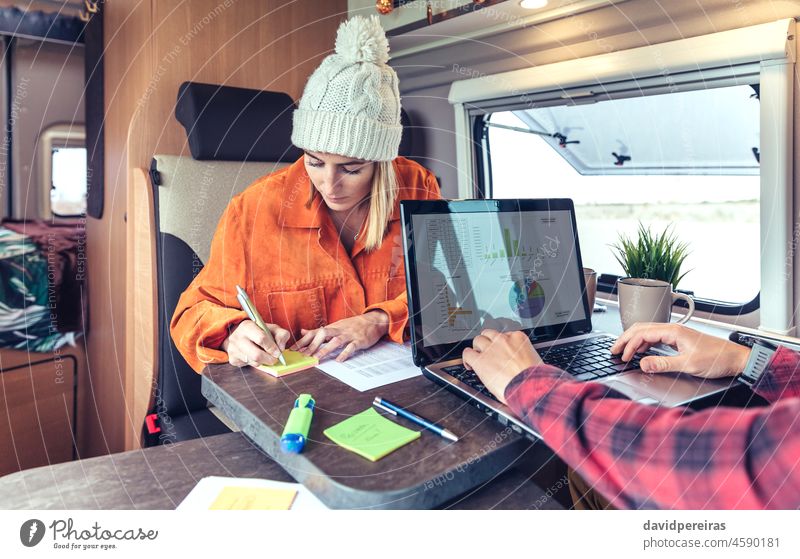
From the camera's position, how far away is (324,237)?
115 centimetres

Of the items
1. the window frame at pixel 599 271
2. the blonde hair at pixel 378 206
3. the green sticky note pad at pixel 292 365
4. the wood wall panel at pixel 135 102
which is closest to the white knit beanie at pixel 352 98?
the blonde hair at pixel 378 206

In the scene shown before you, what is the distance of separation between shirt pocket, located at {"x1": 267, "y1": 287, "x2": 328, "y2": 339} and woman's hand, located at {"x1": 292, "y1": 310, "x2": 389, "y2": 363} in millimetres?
188

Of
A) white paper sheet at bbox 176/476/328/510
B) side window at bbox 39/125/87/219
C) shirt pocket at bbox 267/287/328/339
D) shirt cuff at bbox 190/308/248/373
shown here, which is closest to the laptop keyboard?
white paper sheet at bbox 176/476/328/510

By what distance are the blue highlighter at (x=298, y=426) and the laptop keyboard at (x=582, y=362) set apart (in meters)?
0.20

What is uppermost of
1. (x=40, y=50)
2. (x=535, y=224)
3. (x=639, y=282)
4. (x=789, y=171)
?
(x=40, y=50)

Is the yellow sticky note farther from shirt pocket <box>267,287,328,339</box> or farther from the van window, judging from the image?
the van window

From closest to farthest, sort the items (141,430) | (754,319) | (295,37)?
(754,319) < (141,430) < (295,37)

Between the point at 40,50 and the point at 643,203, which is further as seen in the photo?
the point at 643,203

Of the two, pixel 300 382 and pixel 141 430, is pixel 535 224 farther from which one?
pixel 141 430

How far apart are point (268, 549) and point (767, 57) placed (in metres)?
1.15

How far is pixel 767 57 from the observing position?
99 cm

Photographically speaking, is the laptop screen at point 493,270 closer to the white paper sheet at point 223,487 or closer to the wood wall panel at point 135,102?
the white paper sheet at point 223,487

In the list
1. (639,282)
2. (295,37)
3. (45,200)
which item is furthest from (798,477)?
(295,37)

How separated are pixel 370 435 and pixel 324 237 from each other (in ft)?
2.10
